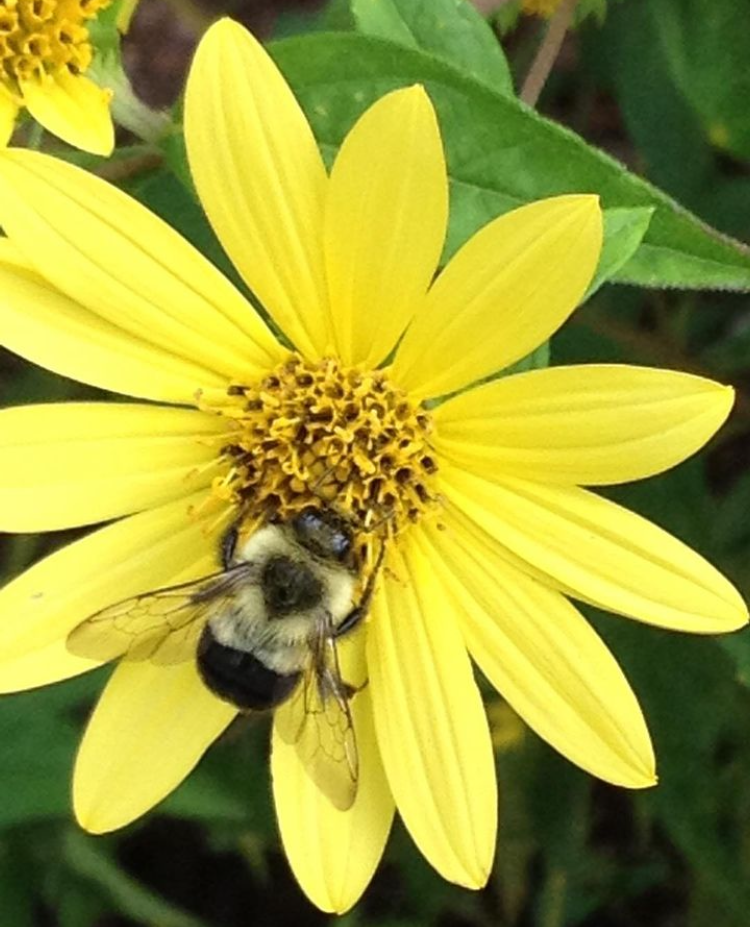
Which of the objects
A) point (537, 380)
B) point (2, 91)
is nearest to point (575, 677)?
point (537, 380)

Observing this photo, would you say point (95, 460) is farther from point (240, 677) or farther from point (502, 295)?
point (502, 295)

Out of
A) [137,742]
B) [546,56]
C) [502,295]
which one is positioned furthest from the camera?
[546,56]

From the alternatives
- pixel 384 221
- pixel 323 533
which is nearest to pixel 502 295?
pixel 384 221

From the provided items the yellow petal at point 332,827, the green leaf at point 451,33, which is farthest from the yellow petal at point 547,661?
the green leaf at point 451,33

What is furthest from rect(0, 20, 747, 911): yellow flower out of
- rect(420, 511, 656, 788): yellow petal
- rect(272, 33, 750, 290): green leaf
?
rect(272, 33, 750, 290): green leaf

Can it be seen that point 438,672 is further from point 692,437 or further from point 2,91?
point 2,91

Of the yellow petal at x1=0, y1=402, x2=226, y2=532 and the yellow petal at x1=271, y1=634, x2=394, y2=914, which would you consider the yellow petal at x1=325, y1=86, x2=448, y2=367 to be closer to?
the yellow petal at x1=0, y1=402, x2=226, y2=532
